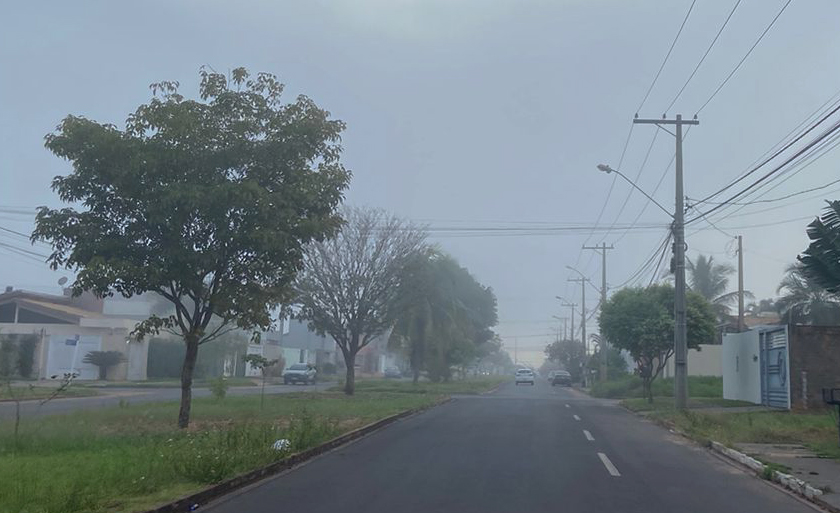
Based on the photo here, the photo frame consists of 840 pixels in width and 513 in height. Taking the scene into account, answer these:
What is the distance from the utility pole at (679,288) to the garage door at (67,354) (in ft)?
124

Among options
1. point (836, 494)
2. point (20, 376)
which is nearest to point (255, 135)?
point (836, 494)

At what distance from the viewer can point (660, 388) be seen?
47.2 metres

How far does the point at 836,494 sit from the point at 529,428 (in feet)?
37.0

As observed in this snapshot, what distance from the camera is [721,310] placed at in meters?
65.4

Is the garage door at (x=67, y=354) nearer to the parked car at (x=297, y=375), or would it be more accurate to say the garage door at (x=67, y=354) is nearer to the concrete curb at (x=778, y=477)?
the parked car at (x=297, y=375)

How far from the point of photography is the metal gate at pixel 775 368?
103ft

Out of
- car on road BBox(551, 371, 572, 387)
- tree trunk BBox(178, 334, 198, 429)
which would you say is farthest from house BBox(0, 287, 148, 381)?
car on road BBox(551, 371, 572, 387)

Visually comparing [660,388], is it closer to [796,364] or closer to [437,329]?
[437,329]

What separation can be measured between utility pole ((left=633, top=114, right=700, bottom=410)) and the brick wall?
4.12 meters

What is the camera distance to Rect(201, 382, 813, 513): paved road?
451 inches

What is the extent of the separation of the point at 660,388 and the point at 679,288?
1930cm

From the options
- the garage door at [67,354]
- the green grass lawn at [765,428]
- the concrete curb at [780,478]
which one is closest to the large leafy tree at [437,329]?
the garage door at [67,354]

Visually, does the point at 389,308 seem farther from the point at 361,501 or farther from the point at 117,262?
the point at 361,501

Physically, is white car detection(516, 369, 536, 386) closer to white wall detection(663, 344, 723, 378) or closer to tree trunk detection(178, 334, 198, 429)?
white wall detection(663, 344, 723, 378)
